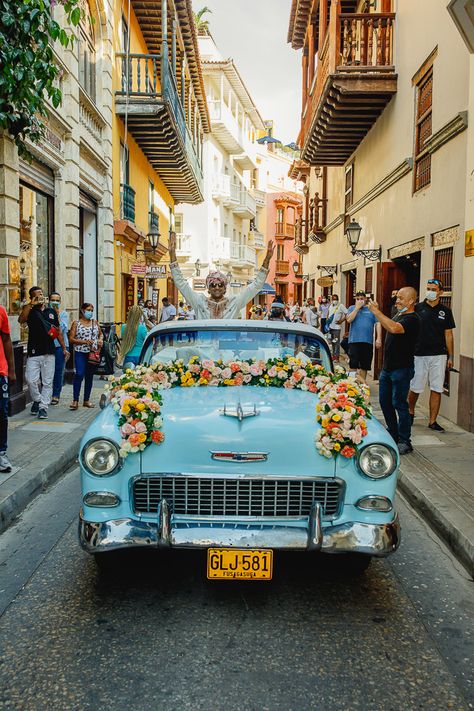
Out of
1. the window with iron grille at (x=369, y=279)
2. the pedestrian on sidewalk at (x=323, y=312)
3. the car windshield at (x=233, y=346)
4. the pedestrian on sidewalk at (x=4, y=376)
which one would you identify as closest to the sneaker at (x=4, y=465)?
the pedestrian on sidewalk at (x=4, y=376)

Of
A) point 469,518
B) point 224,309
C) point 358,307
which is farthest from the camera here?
point 358,307

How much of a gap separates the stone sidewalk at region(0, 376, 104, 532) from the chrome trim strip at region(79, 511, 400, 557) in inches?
73.2

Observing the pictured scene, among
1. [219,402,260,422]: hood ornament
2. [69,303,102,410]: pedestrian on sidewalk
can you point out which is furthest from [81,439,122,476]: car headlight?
[69,303,102,410]: pedestrian on sidewalk

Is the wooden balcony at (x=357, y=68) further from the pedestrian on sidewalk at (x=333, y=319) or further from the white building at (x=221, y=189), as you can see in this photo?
the white building at (x=221, y=189)

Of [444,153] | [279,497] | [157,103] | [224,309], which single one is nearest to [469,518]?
[279,497]

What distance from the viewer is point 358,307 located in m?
11.5

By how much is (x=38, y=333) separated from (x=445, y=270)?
235 inches

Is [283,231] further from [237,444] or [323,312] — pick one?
[237,444]

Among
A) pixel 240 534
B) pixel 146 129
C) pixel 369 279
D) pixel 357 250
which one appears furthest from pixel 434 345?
pixel 146 129

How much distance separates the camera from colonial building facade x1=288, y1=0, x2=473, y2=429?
9.48 m

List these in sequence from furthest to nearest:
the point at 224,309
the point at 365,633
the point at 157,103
Answer: 1. the point at 157,103
2. the point at 224,309
3. the point at 365,633

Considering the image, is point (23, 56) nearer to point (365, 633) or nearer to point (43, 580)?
point (43, 580)

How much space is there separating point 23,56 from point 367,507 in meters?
6.78

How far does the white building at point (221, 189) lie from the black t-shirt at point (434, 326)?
3037 cm
